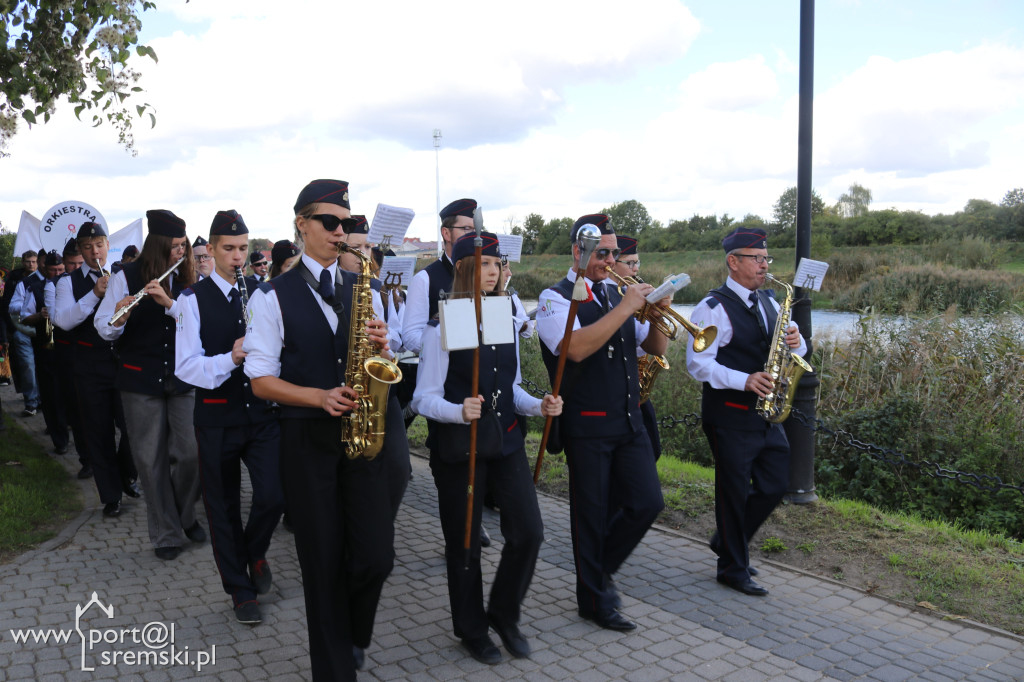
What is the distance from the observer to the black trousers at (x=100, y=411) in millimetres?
6996

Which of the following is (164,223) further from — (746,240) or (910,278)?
(910,278)

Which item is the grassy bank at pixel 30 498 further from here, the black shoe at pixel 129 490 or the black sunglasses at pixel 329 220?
the black sunglasses at pixel 329 220

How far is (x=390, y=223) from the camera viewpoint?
6.18 meters

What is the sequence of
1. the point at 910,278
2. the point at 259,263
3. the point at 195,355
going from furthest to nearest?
the point at 910,278 < the point at 259,263 < the point at 195,355

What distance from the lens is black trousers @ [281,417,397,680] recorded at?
145 inches

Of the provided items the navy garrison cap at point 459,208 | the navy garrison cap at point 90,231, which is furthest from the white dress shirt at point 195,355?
the navy garrison cap at point 90,231

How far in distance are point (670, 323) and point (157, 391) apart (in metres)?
3.74

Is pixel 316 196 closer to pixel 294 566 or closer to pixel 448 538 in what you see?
pixel 448 538

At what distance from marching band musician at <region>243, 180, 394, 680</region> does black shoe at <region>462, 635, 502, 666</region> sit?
798mm

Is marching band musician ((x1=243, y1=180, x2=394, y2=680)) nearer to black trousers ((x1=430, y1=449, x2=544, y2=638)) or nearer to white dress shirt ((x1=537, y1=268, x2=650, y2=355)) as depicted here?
black trousers ((x1=430, y1=449, x2=544, y2=638))

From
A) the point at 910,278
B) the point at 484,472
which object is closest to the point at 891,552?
the point at 484,472

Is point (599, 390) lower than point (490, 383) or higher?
lower

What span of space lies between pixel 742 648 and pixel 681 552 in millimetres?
1663

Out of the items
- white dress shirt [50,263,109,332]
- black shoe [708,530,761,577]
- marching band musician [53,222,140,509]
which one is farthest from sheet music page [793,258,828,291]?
white dress shirt [50,263,109,332]
